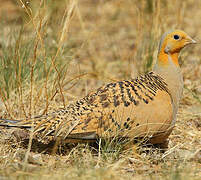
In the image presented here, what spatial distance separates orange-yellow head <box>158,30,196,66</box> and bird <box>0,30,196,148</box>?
34 cm

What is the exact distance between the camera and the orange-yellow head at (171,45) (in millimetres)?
3641

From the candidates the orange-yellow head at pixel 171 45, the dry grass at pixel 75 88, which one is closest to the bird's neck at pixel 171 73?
the orange-yellow head at pixel 171 45

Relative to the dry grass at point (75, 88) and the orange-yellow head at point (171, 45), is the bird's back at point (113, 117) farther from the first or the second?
the orange-yellow head at point (171, 45)

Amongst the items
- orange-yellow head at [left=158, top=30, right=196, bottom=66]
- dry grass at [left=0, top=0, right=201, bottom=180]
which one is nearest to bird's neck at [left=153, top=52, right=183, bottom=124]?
orange-yellow head at [left=158, top=30, right=196, bottom=66]

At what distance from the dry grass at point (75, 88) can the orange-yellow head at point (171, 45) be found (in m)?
0.37

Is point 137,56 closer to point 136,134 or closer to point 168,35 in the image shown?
point 168,35

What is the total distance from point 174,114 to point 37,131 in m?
1.19

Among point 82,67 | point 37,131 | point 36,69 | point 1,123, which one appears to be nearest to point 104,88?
point 37,131

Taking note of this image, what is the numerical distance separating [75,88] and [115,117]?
2046 mm

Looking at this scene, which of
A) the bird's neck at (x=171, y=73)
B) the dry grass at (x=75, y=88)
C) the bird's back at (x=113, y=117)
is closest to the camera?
the dry grass at (x=75, y=88)

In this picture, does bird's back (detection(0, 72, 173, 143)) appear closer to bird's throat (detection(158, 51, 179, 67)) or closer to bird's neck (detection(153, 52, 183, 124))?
bird's neck (detection(153, 52, 183, 124))

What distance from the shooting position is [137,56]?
16.5ft

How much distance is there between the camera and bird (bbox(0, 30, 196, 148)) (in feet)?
10.1

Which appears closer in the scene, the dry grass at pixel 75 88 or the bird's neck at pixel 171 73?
the dry grass at pixel 75 88
